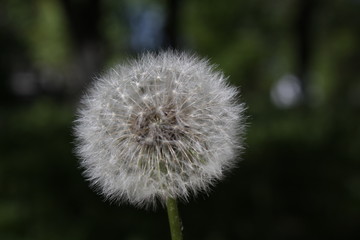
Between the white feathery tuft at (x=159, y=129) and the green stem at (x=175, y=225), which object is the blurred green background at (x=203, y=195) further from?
the green stem at (x=175, y=225)

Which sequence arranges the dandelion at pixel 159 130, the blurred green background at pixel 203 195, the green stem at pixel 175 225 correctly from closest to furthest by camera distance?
the green stem at pixel 175 225, the dandelion at pixel 159 130, the blurred green background at pixel 203 195

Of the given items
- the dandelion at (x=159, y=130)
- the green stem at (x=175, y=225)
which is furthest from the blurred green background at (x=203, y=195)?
the green stem at (x=175, y=225)

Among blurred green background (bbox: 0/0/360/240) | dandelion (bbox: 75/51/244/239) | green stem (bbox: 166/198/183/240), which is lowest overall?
green stem (bbox: 166/198/183/240)

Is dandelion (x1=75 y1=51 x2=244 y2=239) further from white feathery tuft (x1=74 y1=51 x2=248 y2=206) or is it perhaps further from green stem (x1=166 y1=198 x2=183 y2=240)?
green stem (x1=166 y1=198 x2=183 y2=240)

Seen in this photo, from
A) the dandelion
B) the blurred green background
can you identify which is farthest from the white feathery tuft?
the blurred green background

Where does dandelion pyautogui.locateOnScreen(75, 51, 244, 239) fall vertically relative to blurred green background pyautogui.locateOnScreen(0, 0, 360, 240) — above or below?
below

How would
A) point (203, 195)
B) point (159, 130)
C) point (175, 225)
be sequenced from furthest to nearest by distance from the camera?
1. point (203, 195)
2. point (159, 130)
3. point (175, 225)

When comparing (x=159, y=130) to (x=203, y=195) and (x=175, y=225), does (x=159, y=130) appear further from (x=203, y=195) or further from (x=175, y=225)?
(x=175, y=225)

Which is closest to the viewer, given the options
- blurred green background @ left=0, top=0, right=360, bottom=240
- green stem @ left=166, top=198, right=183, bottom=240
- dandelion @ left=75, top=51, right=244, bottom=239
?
green stem @ left=166, top=198, right=183, bottom=240

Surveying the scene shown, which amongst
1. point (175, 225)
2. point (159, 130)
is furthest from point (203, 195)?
point (175, 225)

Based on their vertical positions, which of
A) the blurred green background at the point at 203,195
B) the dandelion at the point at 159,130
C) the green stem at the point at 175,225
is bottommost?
the green stem at the point at 175,225
